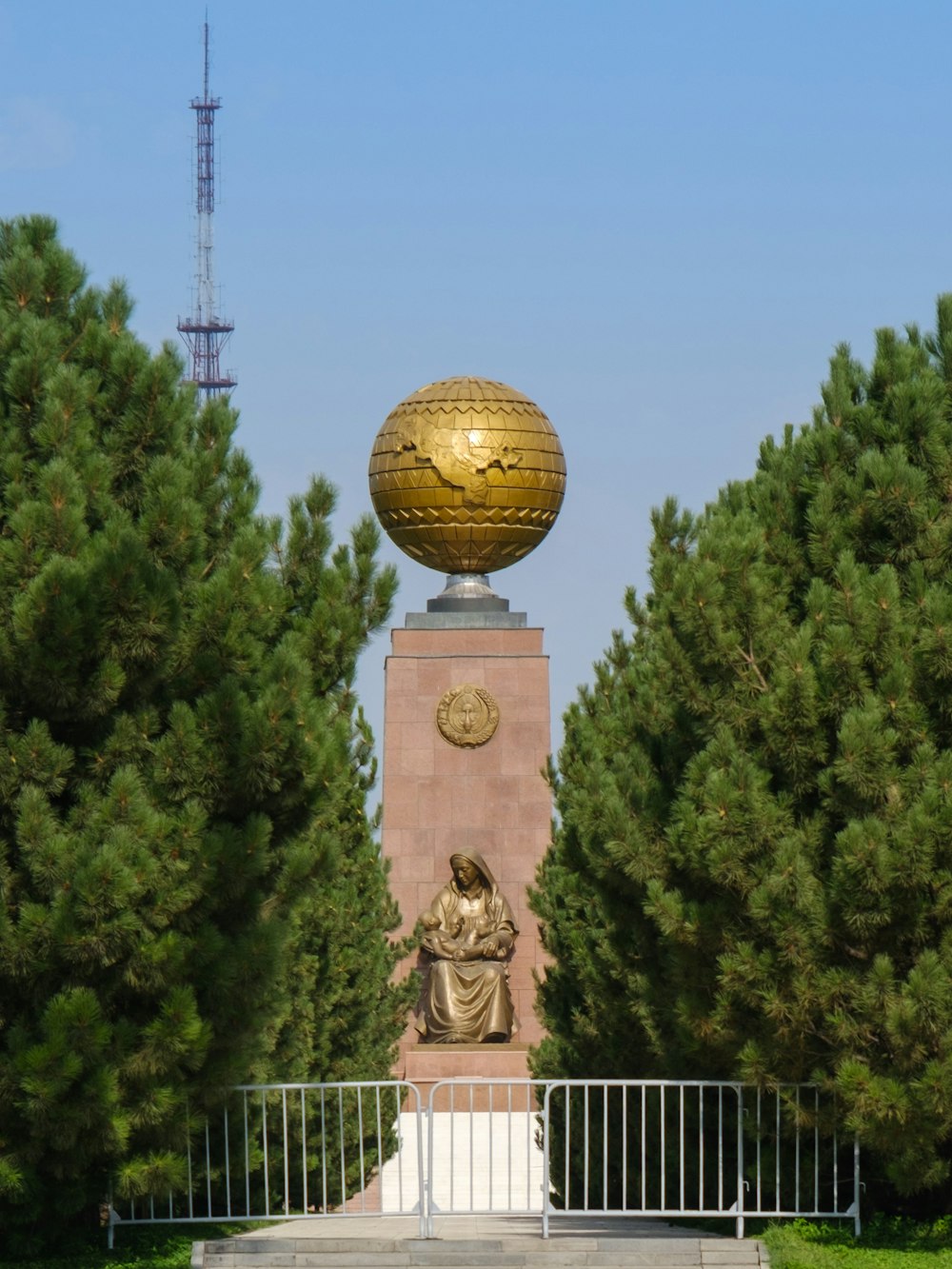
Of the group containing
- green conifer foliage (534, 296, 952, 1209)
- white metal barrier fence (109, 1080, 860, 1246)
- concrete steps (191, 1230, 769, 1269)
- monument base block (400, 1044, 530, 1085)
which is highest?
green conifer foliage (534, 296, 952, 1209)

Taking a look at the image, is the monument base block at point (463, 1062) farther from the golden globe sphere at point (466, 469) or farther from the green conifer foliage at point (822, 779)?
the green conifer foliage at point (822, 779)

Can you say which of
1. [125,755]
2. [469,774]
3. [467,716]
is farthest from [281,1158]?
[467,716]

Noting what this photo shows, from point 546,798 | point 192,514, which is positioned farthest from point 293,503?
point 546,798

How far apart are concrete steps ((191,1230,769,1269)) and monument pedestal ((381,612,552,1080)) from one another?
1144cm

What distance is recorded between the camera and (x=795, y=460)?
11227 millimetres

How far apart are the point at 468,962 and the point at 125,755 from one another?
12241 millimetres

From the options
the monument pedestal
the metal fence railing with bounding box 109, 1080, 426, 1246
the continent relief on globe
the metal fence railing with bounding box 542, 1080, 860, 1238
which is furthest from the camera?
the continent relief on globe

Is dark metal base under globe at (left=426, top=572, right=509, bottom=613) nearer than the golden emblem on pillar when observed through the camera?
No

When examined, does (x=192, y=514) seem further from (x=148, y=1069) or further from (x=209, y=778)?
(x=148, y=1069)

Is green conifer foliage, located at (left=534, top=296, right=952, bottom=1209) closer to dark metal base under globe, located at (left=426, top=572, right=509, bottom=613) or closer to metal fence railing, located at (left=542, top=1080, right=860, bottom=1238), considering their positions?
metal fence railing, located at (left=542, top=1080, right=860, bottom=1238)

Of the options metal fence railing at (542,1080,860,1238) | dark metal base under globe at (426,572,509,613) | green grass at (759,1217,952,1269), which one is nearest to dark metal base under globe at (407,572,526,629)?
dark metal base under globe at (426,572,509,613)

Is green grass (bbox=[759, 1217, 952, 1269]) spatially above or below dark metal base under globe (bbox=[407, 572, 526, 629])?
below

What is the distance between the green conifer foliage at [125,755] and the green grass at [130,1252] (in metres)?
0.22

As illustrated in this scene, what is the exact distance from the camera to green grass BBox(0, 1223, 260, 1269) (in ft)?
33.3
